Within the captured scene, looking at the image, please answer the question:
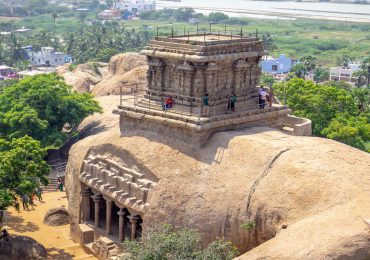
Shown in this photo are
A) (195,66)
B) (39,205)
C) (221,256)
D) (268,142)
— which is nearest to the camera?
(221,256)

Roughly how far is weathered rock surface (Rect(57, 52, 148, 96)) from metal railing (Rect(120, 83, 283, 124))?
71.2 ft

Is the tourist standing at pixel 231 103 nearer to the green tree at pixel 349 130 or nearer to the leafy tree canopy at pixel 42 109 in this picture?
the green tree at pixel 349 130

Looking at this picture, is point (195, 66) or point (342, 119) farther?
point (342, 119)

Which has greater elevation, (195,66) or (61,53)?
(195,66)

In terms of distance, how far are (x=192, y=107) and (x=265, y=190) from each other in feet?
20.7

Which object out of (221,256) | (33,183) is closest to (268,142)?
(221,256)

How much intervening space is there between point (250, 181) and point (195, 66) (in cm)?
627

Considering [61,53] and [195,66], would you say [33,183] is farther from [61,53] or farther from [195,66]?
[61,53]

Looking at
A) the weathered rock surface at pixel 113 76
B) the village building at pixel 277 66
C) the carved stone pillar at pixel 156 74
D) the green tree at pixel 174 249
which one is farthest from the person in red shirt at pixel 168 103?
the village building at pixel 277 66

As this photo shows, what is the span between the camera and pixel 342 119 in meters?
41.2

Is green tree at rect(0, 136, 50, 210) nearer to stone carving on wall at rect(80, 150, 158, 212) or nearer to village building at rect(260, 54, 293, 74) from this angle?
stone carving on wall at rect(80, 150, 158, 212)

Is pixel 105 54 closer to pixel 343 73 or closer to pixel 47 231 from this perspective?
pixel 343 73

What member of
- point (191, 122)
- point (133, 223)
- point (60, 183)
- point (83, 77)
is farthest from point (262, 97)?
point (83, 77)

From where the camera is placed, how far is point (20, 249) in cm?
2536
